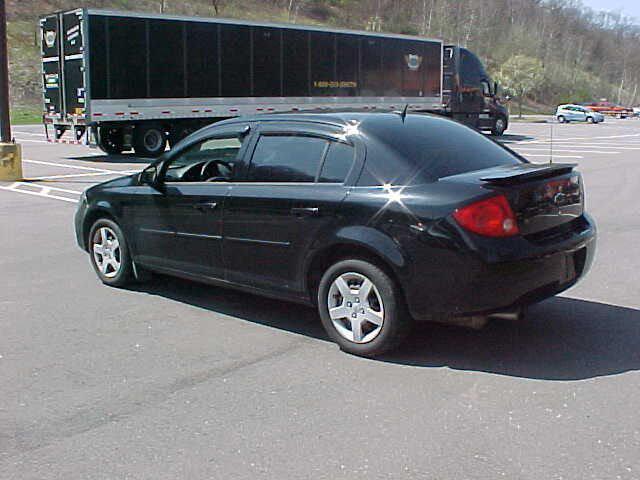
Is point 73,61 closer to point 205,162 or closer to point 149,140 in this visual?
point 149,140

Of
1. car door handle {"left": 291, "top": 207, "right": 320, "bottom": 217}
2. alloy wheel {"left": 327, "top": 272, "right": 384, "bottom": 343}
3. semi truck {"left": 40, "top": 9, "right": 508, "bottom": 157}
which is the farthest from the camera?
semi truck {"left": 40, "top": 9, "right": 508, "bottom": 157}

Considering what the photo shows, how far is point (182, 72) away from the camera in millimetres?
22406

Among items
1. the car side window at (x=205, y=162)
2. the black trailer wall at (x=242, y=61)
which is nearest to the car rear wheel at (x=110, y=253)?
the car side window at (x=205, y=162)

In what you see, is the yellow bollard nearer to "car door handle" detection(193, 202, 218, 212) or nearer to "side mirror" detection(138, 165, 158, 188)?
"side mirror" detection(138, 165, 158, 188)

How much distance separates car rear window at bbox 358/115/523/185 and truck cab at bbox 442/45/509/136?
86.6ft

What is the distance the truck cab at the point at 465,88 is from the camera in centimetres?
3195

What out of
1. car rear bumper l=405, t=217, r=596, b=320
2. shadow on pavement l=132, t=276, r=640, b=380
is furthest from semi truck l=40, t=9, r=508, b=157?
car rear bumper l=405, t=217, r=596, b=320

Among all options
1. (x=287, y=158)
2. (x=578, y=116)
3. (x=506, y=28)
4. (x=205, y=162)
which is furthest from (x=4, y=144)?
(x=506, y=28)

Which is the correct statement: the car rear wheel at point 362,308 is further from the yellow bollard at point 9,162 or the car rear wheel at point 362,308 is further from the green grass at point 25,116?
the green grass at point 25,116

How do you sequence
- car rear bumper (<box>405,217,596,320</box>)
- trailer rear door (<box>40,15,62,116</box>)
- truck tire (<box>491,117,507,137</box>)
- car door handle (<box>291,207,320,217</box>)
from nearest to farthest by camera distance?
car rear bumper (<box>405,217,596,320</box>) → car door handle (<box>291,207,320,217</box>) → trailer rear door (<box>40,15,62,116</box>) → truck tire (<box>491,117,507,137</box>)

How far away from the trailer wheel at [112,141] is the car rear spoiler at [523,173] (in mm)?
18077

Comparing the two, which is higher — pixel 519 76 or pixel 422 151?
pixel 519 76

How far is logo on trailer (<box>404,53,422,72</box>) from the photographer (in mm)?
29938

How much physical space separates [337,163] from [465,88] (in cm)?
2753
